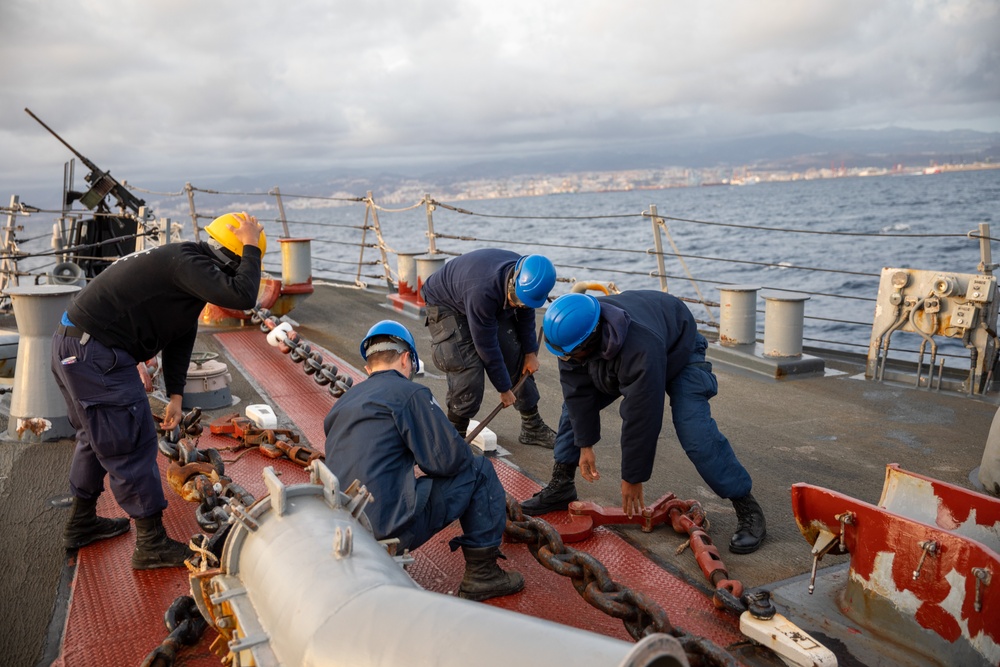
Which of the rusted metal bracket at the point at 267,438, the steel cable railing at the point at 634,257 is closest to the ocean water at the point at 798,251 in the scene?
the steel cable railing at the point at 634,257

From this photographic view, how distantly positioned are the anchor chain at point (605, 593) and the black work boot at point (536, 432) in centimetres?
171

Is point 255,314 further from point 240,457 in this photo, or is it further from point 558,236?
point 558,236

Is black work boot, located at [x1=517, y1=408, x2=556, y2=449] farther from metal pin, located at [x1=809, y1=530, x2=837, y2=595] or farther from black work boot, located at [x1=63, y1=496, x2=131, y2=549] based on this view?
black work boot, located at [x1=63, y1=496, x2=131, y2=549]

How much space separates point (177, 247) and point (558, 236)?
51.0 metres

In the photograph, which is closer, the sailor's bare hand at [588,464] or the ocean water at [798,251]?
the sailor's bare hand at [588,464]

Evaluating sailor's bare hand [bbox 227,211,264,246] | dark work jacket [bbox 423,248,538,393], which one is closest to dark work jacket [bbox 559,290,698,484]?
dark work jacket [bbox 423,248,538,393]

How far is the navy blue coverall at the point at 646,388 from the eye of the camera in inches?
141

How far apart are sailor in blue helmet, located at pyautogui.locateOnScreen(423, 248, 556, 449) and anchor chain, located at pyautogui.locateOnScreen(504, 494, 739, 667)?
1.24 meters

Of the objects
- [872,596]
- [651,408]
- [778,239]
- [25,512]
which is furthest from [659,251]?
[778,239]

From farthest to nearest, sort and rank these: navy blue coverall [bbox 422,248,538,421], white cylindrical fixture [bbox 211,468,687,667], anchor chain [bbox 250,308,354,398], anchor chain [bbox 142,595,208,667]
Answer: anchor chain [bbox 250,308,354,398]
navy blue coverall [bbox 422,248,538,421]
anchor chain [bbox 142,595,208,667]
white cylindrical fixture [bbox 211,468,687,667]

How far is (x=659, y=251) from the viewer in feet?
26.0

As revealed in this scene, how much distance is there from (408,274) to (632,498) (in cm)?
625

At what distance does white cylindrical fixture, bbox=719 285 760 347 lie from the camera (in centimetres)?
720

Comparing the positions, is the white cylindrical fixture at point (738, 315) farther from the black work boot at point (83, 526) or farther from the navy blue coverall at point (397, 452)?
the black work boot at point (83, 526)
